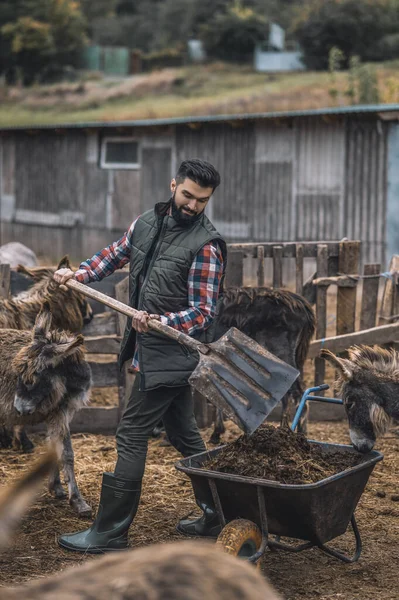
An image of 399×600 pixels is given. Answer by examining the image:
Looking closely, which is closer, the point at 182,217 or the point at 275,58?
the point at 182,217

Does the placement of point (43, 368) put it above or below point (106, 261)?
below

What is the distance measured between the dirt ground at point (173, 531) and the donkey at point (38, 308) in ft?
0.64

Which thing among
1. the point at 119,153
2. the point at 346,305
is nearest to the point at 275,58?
the point at 119,153

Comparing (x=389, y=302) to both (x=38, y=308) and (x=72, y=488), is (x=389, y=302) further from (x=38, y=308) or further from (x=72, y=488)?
(x=72, y=488)

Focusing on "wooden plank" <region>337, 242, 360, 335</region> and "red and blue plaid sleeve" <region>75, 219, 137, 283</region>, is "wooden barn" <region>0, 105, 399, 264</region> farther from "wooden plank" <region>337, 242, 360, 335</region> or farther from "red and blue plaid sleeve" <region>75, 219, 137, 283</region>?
"red and blue plaid sleeve" <region>75, 219, 137, 283</region>

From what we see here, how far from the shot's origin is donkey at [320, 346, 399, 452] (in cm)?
508

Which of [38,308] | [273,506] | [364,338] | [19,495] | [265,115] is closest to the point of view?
[19,495]

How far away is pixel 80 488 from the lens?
6.21 m

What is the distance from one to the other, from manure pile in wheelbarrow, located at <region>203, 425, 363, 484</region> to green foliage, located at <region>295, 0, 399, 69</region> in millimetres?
38122

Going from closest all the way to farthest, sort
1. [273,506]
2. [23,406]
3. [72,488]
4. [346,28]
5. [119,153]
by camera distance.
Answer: [273,506], [23,406], [72,488], [119,153], [346,28]

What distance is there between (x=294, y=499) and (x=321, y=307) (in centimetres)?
397

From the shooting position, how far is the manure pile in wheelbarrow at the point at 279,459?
447 centimetres

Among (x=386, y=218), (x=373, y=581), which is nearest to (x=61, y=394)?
(x=373, y=581)

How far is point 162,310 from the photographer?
4910 millimetres
